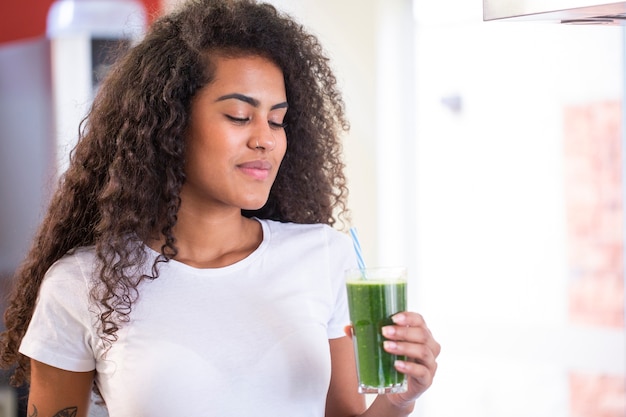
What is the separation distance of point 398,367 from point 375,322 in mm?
91

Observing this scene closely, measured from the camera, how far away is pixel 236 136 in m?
1.77

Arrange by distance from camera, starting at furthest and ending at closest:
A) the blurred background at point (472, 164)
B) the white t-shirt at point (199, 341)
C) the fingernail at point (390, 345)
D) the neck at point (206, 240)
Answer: the blurred background at point (472, 164)
the neck at point (206, 240)
the white t-shirt at point (199, 341)
the fingernail at point (390, 345)

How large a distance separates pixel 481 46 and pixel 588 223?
988 millimetres

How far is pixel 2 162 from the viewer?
3859 millimetres

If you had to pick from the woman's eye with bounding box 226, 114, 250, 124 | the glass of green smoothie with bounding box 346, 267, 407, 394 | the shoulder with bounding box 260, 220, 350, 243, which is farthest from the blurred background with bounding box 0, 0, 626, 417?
the glass of green smoothie with bounding box 346, 267, 407, 394

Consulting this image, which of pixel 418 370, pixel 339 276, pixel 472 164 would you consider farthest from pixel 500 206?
pixel 418 370

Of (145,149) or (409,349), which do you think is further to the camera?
(145,149)

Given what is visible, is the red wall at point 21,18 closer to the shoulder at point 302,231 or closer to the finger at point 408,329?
the shoulder at point 302,231

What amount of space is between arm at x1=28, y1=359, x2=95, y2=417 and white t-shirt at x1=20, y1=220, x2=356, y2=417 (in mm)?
27

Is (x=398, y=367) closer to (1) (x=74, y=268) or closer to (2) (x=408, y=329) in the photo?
(2) (x=408, y=329)

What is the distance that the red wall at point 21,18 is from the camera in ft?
12.6

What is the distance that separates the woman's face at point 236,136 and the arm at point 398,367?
1.24 ft

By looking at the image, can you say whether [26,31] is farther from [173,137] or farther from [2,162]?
[173,137]

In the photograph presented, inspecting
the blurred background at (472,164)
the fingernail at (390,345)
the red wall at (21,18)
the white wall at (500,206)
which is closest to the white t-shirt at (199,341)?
the fingernail at (390,345)
